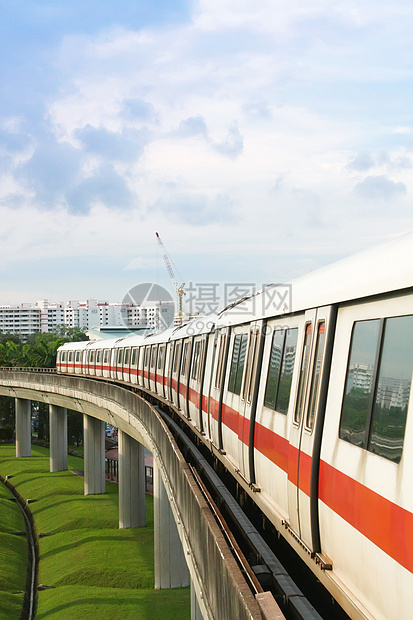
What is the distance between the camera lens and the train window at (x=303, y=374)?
6.39 meters

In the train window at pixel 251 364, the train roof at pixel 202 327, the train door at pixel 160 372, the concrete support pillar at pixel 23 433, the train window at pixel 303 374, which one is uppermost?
the train window at pixel 303 374

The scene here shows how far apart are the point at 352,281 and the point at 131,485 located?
28.7 meters

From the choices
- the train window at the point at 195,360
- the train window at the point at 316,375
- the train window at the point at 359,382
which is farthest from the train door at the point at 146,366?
the train window at the point at 359,382

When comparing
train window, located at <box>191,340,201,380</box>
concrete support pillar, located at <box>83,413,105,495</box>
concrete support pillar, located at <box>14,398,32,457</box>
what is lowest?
concrete support pillar, located at <box>14,398,32,457</box>

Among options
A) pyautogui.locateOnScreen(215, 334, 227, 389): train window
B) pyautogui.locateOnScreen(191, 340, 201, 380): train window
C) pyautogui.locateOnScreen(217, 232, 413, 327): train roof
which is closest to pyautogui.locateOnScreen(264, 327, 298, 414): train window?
pyautogui.locateOnScreen(217, 232, 413, 327): train roof

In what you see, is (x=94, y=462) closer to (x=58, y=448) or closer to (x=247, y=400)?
(x=58, y=448)

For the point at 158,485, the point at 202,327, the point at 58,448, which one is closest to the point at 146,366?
the point at 158,485

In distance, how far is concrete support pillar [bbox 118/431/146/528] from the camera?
104 feet

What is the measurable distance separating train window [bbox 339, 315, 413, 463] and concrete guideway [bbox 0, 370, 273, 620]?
1744 millimetres

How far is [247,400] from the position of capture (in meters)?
9.24

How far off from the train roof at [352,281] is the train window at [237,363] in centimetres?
142

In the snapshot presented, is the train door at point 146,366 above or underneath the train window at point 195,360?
underneath

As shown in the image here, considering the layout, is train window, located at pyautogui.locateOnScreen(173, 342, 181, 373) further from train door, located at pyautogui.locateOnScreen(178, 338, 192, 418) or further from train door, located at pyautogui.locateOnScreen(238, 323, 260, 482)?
train door, located at pyautogui.locateOnScreen(238, 323, 260, 482)

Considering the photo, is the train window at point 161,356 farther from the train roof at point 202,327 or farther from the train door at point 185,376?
the train door at point 185,376
